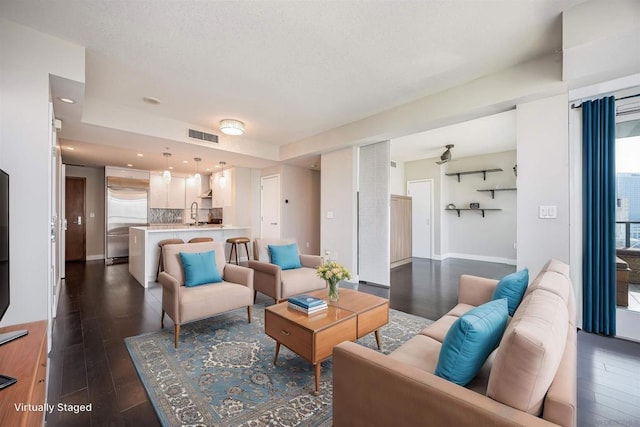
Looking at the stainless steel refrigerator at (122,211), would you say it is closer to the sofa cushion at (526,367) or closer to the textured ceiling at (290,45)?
the textured ceiling at (290,45)

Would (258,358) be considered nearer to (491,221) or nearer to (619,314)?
(619,314)

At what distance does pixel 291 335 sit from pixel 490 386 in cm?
133

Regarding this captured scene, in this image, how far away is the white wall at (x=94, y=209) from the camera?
23.2ft

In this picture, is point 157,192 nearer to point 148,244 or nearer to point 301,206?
point 148,244

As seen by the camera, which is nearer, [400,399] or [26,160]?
[400,399]

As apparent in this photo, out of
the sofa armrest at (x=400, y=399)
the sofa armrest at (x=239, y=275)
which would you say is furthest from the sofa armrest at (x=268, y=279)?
the sofa armrest at (x=400, y=399)

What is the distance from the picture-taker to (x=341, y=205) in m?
5.01

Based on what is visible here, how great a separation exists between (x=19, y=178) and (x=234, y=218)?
4843mm

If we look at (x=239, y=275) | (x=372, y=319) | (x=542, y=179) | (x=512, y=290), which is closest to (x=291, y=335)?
(x=372, y=319)

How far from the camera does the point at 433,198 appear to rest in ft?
24.0

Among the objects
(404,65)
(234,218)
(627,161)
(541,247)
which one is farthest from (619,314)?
(234,218)

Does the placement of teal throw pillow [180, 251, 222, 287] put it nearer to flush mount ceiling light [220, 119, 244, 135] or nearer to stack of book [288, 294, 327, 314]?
stack of book [288, 294, 327, 314]

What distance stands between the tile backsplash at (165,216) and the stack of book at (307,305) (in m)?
7.06

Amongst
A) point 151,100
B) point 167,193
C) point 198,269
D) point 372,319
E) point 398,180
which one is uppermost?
point 151,100
